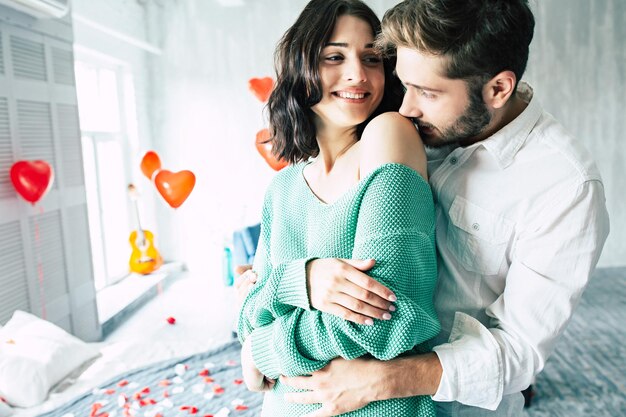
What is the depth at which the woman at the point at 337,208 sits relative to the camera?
33.2 inches

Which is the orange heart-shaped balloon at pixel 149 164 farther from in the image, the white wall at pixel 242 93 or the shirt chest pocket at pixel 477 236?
the shirt chest pocket at pixel 477 236

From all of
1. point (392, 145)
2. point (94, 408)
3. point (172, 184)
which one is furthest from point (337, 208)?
point (172, 184)

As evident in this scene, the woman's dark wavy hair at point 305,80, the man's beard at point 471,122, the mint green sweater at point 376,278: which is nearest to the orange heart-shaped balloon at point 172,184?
the woman's dark wavy hair at point 305,80

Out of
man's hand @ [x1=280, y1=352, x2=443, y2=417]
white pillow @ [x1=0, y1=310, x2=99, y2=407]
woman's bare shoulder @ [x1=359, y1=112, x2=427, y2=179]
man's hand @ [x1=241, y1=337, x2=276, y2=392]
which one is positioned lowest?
white pillow @ [x1=0, y1=310, x2=99, y2=407]

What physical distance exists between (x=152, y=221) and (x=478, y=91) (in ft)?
16.6

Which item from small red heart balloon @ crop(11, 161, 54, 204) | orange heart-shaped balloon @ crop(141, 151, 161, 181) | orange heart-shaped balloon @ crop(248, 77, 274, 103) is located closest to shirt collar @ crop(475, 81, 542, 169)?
small red heart balloon @ crop(11, 161, 54, 204)

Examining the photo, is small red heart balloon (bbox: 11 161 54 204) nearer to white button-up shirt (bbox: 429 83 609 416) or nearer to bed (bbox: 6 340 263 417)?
bed (bbox: 6 340 263 417)

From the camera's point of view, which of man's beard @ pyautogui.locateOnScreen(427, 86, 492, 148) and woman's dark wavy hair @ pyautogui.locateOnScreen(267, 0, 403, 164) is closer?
man's beard @ pyautogui.locateOnScreen(427, 86, 492, 148)

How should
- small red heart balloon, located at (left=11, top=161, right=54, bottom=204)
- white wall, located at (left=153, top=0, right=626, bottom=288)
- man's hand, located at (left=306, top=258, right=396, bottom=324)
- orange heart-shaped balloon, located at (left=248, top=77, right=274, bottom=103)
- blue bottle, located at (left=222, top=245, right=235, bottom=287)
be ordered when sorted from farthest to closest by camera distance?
white wall, located at (left=153, top=0, right=626, bottom=288) → blue bottle, located at (left=222, top=245, right=235, bottom=287) → orange heart-shaped balloon, located at (left=248, top=77, right=274, bottom=103) → small red heart balloon, located at (left=11, top=161, right=54, bottom=204) → man's hand, located at (left=306, top=258, right=396, bottom=324)

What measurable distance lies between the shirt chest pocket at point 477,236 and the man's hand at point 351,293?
0.24 metres

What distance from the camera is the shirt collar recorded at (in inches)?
37.4

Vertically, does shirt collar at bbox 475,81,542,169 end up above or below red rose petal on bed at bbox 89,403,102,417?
above

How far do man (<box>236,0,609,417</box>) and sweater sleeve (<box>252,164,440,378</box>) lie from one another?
27mm

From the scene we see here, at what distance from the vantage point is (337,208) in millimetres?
974
